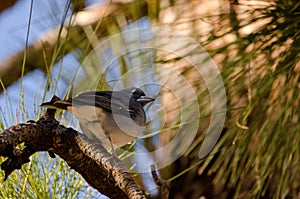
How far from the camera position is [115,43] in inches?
36.3

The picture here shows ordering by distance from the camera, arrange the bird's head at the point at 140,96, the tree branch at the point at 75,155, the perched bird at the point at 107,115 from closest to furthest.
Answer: the tree branch at the point at 75,155 < the perched bird at the point at 107,115 < the bird's head at the point at 140,96

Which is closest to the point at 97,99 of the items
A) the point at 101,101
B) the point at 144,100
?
the point at 101,101

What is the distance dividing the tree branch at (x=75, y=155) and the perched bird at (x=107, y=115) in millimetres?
57

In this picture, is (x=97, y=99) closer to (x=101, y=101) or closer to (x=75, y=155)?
(x=101, y=101)

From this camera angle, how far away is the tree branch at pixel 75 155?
58 centimetres

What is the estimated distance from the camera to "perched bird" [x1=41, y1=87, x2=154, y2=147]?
27.4 inches

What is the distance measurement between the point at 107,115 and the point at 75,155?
0.14m

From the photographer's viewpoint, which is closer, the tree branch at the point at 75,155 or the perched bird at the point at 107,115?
the tree branch at the point at 75,155

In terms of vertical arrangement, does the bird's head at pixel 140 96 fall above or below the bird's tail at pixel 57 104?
above

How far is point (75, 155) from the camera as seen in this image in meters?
0.60

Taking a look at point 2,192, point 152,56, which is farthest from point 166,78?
point 2,192

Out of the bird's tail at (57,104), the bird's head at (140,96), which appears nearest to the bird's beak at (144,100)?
the bird's head at (140,96)

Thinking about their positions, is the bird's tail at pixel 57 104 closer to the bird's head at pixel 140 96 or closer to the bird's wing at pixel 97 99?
the bird's wing at pixel 97 99

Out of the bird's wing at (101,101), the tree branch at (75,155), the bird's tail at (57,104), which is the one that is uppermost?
the bird's wing at (101,101)
